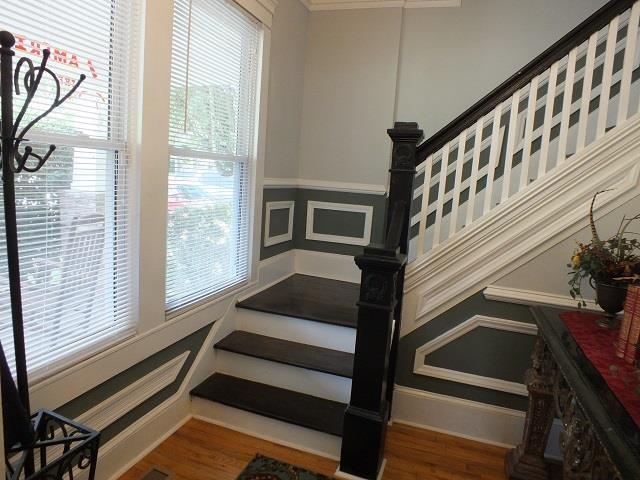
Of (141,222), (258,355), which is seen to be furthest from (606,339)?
(141,222)

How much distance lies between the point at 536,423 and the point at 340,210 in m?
2.04

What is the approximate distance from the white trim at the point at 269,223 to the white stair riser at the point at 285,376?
2.97 feet

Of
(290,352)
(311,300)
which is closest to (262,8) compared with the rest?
(311,300)

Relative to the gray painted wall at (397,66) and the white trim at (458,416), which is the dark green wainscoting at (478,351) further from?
the gray painted wall at (397,66)

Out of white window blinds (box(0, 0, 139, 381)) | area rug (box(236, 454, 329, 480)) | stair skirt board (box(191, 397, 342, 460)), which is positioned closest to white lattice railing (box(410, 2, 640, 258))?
stair skirt board (box(191, 397, 342, 460))

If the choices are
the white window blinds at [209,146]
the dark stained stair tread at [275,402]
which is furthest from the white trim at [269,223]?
the dark stained stair tread at [275,402]

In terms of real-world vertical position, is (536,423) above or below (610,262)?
below

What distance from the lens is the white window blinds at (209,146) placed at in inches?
82.1

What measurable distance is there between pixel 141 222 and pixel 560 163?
2081 mm

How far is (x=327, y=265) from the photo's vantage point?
3.58 m

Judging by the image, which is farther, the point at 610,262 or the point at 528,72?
the point at 528,72

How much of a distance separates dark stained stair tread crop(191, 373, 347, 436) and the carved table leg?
0.92m

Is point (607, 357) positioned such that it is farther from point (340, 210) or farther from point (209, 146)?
point (340, 210)

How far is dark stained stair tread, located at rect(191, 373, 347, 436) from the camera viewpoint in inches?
87.6
